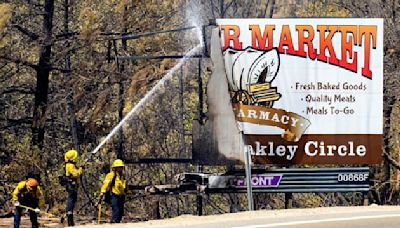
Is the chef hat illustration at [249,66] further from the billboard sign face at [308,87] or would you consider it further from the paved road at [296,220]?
the paved road at [296,220]

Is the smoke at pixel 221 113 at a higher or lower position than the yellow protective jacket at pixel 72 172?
higher

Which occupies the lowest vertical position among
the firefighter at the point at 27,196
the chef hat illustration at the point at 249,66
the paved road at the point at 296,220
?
the paved road at the point at 296,220

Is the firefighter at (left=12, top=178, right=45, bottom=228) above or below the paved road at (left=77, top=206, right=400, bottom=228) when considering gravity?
above

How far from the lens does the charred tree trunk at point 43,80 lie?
90.3ft

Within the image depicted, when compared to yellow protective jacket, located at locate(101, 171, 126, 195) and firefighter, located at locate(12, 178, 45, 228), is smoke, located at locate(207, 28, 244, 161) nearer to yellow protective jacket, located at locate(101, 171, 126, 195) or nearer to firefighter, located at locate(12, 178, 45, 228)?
yellow protective jacket, located at locate(101, 171, 126, 195)

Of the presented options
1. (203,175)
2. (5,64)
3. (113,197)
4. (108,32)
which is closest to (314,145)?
(203,175)

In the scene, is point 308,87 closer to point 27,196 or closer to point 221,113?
point 221,113

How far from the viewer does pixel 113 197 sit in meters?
17.2

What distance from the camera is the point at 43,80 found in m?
28.3

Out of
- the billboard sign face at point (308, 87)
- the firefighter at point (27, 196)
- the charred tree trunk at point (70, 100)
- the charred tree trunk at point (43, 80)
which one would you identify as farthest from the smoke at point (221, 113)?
the charred tree trunk at point (43, 80)

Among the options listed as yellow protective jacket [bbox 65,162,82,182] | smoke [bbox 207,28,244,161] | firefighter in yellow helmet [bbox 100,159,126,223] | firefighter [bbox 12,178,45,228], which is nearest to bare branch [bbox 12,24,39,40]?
smoke [bbox 207,28,244,161]

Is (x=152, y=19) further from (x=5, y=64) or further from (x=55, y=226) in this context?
(x=55, y=226)

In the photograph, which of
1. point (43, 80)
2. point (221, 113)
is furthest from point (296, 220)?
point (43, 80)

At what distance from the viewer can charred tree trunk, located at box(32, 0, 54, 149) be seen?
2753 centimetres
